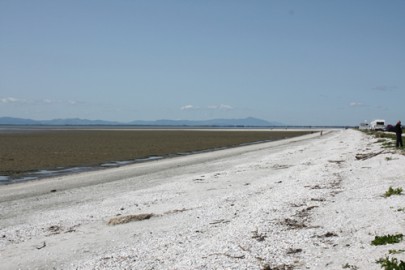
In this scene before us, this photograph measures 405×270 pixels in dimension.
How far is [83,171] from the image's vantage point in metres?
30.5

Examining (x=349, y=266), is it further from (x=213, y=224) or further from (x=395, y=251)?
(x=213, y=224)

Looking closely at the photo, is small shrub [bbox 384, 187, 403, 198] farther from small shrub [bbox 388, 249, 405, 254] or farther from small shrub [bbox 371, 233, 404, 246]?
small shrub [bbox 388, 249, 405, 254]

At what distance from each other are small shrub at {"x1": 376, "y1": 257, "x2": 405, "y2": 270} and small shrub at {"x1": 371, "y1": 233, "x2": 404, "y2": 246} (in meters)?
1.09

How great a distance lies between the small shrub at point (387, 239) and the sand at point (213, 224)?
0.16 meters

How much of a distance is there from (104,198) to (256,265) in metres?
11.4

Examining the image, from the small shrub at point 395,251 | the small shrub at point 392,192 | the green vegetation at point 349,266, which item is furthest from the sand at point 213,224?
the small shrub at point 392,192

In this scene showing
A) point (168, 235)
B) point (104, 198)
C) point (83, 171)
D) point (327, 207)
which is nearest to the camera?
point (168, 235)

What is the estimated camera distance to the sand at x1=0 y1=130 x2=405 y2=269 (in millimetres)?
8906

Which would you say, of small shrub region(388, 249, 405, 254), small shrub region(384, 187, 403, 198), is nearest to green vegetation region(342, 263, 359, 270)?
small shrub region(388, 249, 405, 254)

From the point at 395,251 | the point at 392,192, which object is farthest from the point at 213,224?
the point at 392,192

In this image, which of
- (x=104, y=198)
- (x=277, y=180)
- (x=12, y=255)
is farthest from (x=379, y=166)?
(x=12, y=255)

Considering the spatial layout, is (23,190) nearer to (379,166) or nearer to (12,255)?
(12,255)

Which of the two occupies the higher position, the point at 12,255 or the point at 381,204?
the point at 381,204

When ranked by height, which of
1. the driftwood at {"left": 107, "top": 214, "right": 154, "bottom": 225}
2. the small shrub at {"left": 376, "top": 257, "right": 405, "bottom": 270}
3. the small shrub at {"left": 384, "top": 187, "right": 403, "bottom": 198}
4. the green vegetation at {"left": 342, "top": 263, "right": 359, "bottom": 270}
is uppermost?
the small shrub at {"left": 384, "top": 187, "right": 403, "bottom": 198}
